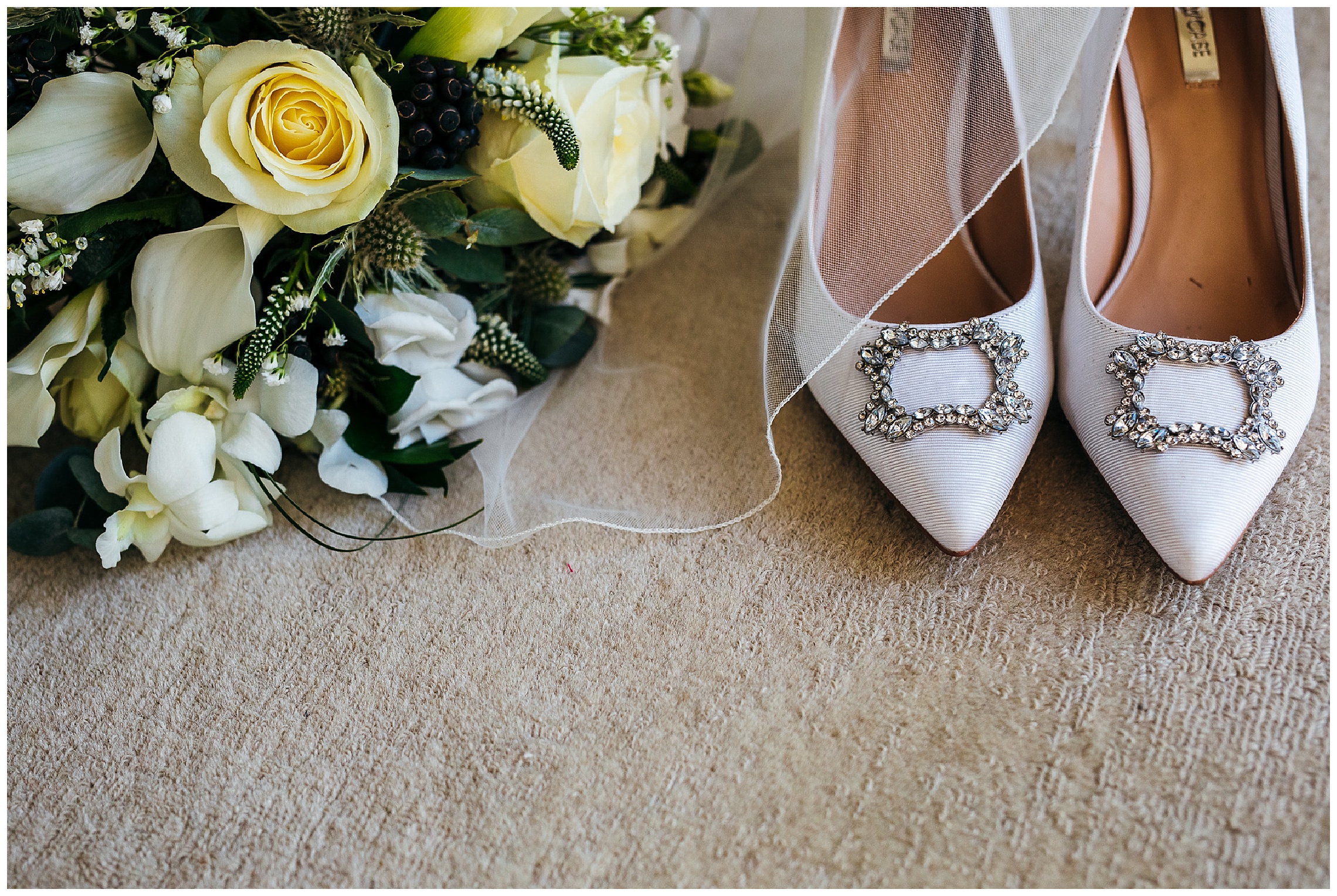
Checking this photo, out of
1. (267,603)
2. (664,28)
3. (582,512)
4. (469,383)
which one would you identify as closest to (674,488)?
(582,512)

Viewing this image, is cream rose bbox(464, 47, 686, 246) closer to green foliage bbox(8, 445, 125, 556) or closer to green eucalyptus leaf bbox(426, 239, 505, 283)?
green eucalyptus leaf bbox(426, 239, 505, 283)

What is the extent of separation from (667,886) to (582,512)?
241 millimetres

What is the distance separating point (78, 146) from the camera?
493 millimetres

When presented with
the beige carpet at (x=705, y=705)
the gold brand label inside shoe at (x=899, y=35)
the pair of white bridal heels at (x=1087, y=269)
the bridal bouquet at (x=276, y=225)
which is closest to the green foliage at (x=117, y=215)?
the bridal bouquet at (x=276, y=225)

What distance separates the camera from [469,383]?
2.10ft

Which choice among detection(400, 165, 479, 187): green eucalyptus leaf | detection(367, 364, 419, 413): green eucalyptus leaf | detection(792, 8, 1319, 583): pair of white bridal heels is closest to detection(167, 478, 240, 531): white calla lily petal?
detection(367, 364, 419, 413): green eucalyptus leaf

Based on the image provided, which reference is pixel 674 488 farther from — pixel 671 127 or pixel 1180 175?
pixel 1180 175

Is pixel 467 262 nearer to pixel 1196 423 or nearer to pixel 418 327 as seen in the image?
pixel 418 327

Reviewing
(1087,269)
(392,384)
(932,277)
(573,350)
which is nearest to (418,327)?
(392,384)

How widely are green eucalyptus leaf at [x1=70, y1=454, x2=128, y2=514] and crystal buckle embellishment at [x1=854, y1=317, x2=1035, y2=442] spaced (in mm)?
488

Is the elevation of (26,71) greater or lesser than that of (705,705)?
greater

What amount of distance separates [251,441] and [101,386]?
121 millimetres

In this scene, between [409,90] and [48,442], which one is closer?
[409,90]

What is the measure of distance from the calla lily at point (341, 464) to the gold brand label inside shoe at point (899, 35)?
526 mm
